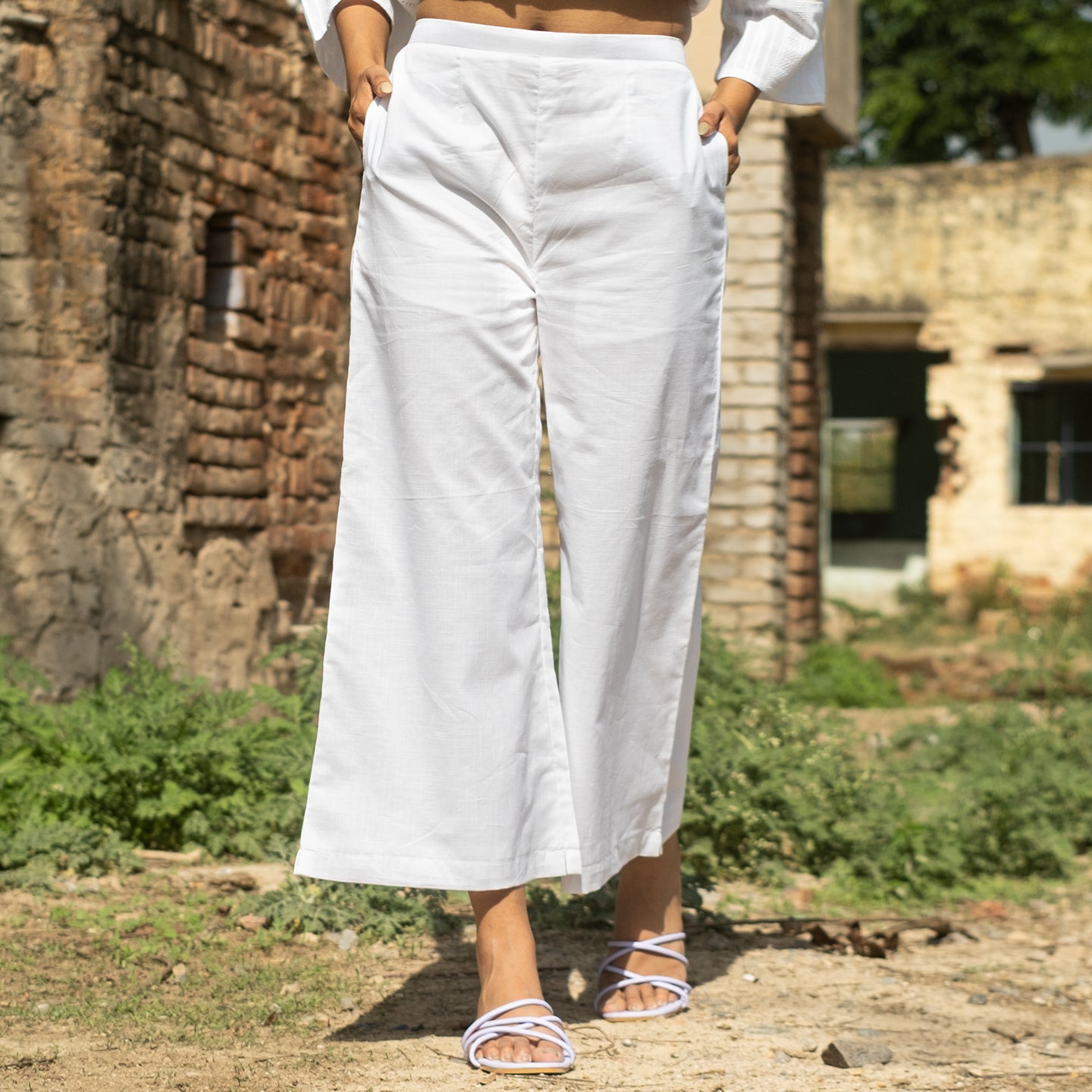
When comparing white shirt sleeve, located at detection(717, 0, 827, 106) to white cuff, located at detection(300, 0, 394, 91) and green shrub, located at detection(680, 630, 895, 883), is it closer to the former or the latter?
white cuff, located at detection(300, 0, 394, 91)

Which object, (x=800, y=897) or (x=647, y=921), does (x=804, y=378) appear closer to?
(x=800, y=897)

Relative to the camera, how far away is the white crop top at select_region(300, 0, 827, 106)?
2.18 metres

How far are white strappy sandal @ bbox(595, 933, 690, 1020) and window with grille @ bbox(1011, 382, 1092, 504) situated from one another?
10726 millimetres

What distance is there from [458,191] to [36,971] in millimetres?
1426

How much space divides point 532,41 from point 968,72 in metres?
17.7

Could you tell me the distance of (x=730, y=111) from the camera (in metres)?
2.14

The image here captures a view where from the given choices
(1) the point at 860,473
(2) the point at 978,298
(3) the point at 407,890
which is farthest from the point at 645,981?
(1) the point at 860,473

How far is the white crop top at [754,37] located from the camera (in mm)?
2180

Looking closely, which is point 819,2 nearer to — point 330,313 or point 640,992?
point 640,992

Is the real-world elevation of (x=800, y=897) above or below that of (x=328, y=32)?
below

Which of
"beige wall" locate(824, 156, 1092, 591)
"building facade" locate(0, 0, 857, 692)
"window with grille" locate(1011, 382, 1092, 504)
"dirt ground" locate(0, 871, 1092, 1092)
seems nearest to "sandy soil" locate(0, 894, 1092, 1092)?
"dirt ground" locate(0, 871, 1092, 1092)

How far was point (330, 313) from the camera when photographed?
223 inches

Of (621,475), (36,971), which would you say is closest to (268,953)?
(36,971)

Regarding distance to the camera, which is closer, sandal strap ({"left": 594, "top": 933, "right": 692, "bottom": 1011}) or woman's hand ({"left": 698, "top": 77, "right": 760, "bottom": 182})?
woman's hand ({"left": 698, "top": 77, "right": 760, "bottom": 182})
